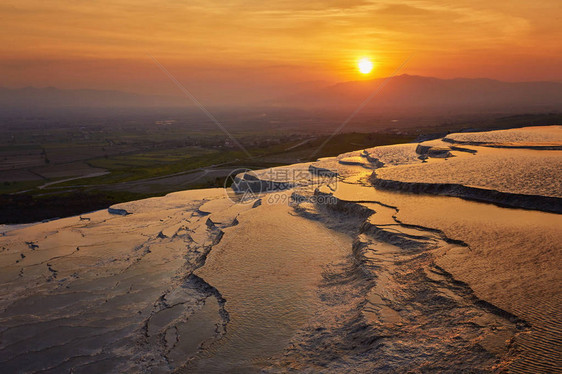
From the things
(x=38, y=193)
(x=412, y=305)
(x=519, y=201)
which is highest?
(x=519, y=201)

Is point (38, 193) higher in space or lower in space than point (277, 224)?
lower

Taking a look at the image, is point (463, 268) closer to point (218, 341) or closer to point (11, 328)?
point (218, 341)

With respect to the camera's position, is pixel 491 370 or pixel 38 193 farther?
pixel 38 193

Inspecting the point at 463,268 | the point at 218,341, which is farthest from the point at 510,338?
the point at 218,341

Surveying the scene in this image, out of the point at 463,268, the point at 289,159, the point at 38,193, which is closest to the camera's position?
the point at 463,268

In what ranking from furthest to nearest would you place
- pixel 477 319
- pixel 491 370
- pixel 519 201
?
pixel 519 201 < pixel 477 319 < pixel 491 370

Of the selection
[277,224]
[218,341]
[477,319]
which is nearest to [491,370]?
[477,319]
